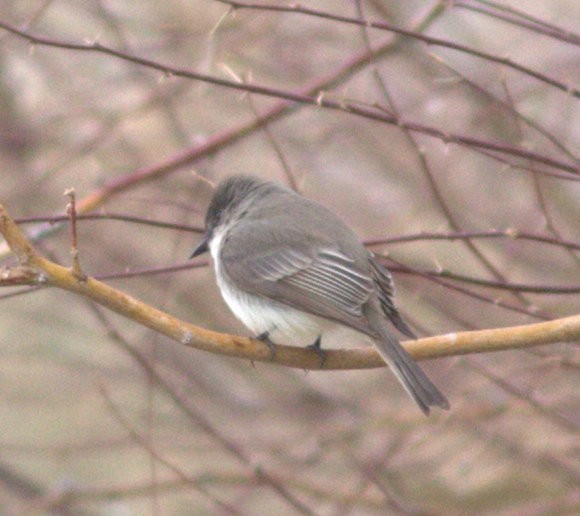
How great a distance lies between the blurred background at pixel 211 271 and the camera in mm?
5684

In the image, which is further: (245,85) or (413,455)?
(413,455)

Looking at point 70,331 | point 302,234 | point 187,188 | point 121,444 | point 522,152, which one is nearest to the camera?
point 522,152

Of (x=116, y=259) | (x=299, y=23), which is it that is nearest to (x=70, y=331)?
(x=116, y=259)

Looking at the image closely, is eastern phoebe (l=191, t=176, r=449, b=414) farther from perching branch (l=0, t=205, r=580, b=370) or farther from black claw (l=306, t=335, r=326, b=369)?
perching branch (l=0, t=205, r=580, b=370)

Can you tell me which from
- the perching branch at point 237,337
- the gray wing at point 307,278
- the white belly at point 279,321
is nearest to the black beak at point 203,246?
the gray wing at point 307,278

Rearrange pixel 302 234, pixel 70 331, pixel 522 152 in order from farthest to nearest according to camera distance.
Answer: pixel 70 331, pixel 302 234, pixel 522 152

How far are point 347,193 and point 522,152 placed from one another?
164 inches

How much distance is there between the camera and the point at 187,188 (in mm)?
6598

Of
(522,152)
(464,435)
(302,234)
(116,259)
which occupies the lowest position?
(522,152)

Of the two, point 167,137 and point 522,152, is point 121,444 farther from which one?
point 522,152

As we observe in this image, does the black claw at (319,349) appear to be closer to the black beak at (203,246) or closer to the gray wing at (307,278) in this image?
the gray wing at (307,278)

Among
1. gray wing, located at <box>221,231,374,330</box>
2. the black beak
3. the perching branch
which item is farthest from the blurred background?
the perching branch

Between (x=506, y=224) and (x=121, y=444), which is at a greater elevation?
(x=506, y=224)

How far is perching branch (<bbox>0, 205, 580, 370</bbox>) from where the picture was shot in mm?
2836
